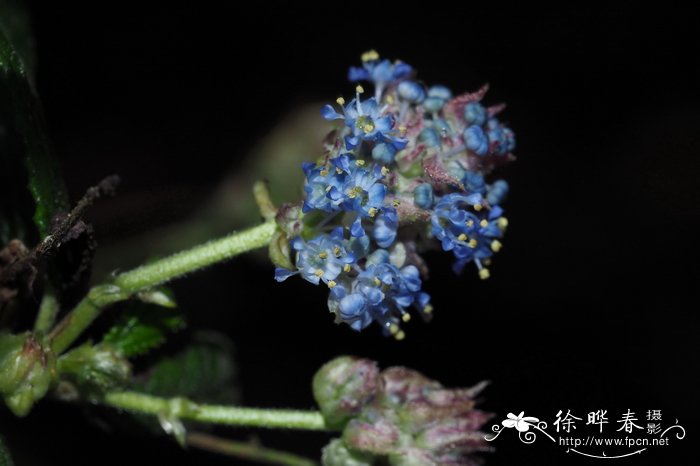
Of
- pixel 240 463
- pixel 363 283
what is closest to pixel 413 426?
pixel 363 283

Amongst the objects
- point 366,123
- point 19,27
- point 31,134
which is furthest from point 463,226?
point 19,27

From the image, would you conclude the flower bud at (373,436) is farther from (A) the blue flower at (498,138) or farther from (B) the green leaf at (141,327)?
(A) the blue flower at (498,138)

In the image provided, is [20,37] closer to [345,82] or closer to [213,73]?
[213,73]

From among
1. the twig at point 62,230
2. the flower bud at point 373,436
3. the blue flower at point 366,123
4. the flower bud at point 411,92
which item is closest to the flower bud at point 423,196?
the blue flower at point 366,123

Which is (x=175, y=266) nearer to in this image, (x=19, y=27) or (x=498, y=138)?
(x=498, y=138)

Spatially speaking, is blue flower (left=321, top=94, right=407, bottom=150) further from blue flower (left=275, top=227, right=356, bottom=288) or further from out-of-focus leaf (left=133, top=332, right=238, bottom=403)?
out-of-focus leaf (left=133, top=332, right=238, bottom=403)

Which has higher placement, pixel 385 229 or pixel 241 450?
pixel 385 229

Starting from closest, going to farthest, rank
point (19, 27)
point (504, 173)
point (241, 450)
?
1. point (19, 27)
2. point (241, 450)
3. point (504, 173)
